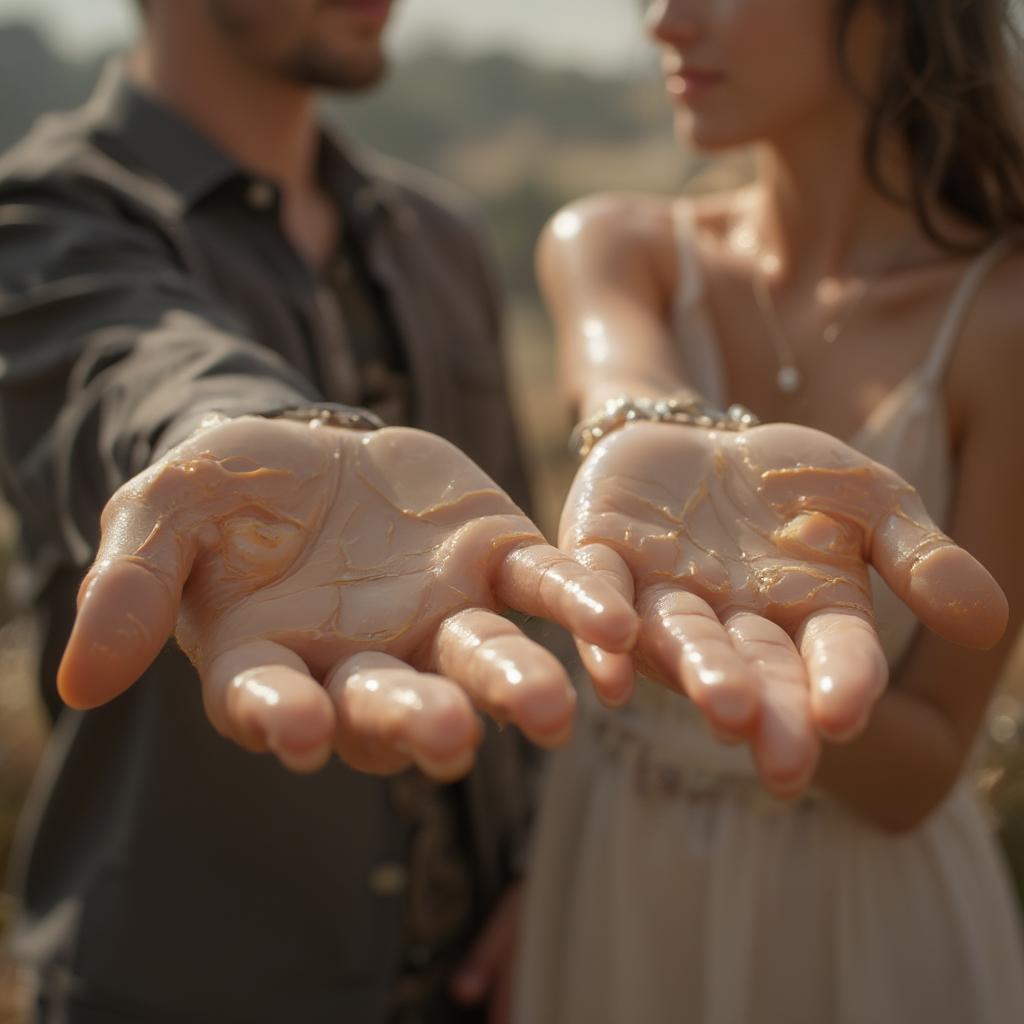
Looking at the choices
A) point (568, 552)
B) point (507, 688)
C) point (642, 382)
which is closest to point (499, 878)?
point (642, 382)

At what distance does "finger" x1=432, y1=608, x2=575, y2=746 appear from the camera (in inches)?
27.3

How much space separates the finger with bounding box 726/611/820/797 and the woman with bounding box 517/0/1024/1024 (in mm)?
271

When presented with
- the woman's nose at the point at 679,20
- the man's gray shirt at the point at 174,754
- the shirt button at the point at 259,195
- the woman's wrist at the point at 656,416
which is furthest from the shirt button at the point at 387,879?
the woman's nose at the point at 679,20

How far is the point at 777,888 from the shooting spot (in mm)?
1290

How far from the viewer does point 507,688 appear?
28.1 inches

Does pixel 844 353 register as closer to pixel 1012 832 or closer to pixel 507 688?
pixel 507 688

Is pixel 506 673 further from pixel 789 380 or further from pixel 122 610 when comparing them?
pixel 789 380

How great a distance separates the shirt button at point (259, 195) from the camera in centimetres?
175

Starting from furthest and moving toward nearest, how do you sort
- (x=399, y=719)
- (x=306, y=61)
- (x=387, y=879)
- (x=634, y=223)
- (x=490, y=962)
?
(x=306, y=61)
(x=490, y=962)
(x=387, y=879)
(x=634, y=223)
(x=399, y=719)

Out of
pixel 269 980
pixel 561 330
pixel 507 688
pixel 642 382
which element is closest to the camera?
pixel 507 688

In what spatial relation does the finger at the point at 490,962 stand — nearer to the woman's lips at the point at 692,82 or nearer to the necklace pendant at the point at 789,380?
the necklace pendant at the point at 789,380

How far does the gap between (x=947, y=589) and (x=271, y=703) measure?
46 cm

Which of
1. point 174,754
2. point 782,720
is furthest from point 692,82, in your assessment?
point 174,754

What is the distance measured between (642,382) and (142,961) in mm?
986
